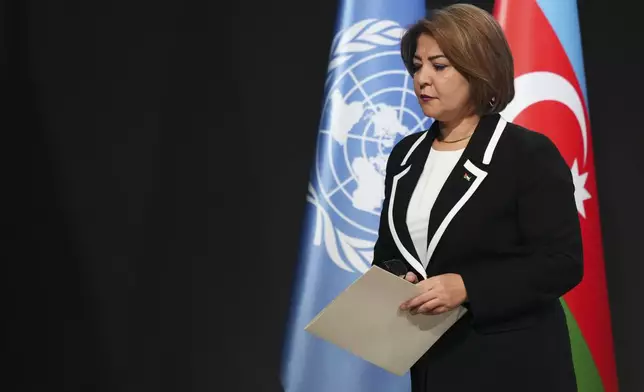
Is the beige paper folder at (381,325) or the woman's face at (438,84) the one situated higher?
the woman's face at (438,84)

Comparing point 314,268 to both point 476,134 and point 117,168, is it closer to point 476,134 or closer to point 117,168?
point 117,168

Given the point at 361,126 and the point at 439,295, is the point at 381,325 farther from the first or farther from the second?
the point at 361,126

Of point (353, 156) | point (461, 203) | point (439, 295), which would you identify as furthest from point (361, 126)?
point (439, 295)

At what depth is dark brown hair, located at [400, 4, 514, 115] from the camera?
140 centimetres

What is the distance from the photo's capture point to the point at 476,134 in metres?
1.43

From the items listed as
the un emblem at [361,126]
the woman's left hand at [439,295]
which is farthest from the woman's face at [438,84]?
the un emblem at [361,126]

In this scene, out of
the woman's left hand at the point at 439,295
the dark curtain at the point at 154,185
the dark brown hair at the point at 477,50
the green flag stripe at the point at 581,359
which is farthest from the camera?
the dark curtain at the point at 154,185

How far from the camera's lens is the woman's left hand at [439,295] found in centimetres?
130

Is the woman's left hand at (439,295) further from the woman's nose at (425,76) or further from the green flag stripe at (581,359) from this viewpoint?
the green flag stripe at (581,359)

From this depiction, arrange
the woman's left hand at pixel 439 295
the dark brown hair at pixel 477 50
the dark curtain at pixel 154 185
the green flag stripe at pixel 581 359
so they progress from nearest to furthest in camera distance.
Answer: the woman's left hand at pixel 439 295, the dark brown hair at pixel 477 50, the green flag stripe at pixel 581 359, the dark curtain at pixel 154 185

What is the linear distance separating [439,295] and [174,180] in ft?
5.82

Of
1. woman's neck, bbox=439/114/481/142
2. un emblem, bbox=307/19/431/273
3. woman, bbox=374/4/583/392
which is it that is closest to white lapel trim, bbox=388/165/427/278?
woman, bbox=374/4/583/392

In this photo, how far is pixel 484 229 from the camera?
1354 millimetres

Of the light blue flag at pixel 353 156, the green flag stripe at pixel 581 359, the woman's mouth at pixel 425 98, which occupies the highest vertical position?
the woman's mouth at pixel 425 98
